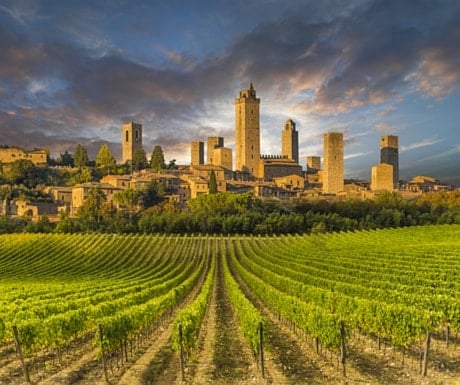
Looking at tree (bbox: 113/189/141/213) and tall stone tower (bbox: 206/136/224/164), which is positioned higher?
tall stone tower (bbox: 206/136/224/164)

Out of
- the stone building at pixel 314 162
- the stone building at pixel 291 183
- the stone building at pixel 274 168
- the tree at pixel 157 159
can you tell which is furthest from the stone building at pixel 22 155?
the stone building at pixel 314 162

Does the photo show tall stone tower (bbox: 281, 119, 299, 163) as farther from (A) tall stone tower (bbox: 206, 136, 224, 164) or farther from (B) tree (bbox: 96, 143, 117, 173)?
(B) tree (bbox: 96, 143, 117, 173)

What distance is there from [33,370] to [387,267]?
20.1m

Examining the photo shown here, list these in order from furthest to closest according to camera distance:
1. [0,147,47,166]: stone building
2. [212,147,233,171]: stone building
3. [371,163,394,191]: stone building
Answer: [212,147,233,171]: stone building
[0,147,47,166]: stone building
[371,163,394,191]: stone building

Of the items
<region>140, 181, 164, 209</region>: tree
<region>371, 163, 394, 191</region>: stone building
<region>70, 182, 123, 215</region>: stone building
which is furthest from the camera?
<region>371, 163, 394, 191</region>: stone building

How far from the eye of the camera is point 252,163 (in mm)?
123625

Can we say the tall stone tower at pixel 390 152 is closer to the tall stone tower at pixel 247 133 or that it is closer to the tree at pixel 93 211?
the tall stone tower at pixel 247 133

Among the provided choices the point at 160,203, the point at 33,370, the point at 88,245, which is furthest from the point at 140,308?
the point at 160,203

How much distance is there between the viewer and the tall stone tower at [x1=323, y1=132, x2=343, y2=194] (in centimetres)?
10662

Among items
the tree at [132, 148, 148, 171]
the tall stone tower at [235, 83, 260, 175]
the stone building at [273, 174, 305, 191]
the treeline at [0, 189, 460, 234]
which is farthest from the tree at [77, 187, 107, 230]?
the tall stone tower at [235, 83, 260, 175]

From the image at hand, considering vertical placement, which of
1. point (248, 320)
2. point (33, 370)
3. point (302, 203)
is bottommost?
point (33, 370)

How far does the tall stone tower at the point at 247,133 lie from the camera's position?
404ft

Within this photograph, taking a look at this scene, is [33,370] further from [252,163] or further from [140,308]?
[252,163]

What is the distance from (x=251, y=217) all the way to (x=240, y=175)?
5019 cm
